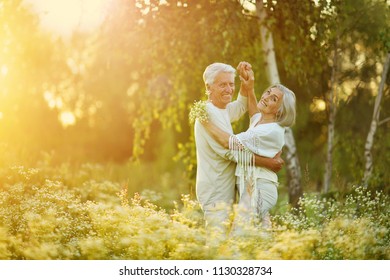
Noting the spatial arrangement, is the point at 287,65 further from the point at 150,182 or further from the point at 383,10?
the point at 150,182

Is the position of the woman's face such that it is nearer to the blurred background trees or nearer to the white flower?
the white flower

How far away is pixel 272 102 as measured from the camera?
226 inches

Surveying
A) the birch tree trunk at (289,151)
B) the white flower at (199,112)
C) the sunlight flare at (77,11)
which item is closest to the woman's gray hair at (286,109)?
the white flower at (199,112)

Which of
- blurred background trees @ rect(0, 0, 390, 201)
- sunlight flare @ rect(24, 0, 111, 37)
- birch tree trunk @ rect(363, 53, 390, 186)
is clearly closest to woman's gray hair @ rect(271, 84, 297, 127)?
blurred background trees @ rect(0, 0, 390, 201)

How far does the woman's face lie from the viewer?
575 centimetres

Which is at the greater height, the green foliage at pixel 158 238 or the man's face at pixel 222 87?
the man's face at pixel 222 87

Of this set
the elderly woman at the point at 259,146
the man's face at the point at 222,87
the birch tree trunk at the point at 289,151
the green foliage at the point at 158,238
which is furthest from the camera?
the birch tree trunk at the point at 289,151

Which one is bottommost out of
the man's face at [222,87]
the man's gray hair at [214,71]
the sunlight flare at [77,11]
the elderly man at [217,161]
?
the elderly man at [217,161]

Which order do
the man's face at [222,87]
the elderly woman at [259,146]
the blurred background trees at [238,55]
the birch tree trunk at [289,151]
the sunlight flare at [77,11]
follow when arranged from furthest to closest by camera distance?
the sunlight flare at [77,11] → the birch tree trunk at [289,151] → the blurred background trees at [238,55] → the man's face at [222,87] → the elderly woman at [259,146]

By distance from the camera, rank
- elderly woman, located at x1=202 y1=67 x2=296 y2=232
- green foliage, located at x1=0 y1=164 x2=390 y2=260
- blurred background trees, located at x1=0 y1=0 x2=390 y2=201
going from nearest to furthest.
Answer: green foliage, located at x1=0 y1=164 x2=390 y2=260, elderly woman, located at x1=202 y1=67 x2=296 y2=232, blurred background trees, located at x1=0 y1=0 x2=390 y2=201

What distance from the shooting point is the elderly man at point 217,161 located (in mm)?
5754

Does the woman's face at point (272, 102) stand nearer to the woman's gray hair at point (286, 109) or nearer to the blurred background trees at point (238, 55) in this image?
the woman's gray hair at point (286, 109)
